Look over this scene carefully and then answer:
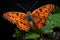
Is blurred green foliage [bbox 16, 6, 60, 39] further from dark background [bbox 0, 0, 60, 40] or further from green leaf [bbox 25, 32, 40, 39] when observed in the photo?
dark background [bbox 0, 0, 60, 40]

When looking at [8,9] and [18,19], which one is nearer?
[18,19]

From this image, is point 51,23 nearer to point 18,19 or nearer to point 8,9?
point 18,19

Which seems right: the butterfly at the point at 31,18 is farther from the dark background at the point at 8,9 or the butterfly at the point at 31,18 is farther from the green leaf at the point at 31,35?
the dark background at the point at 8,9

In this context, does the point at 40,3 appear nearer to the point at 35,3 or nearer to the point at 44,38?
the point at 35,3

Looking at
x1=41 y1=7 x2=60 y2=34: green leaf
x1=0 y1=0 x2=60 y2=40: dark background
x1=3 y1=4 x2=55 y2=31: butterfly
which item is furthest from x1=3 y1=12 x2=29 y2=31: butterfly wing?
x1=0 y1=0 x2=60 y2=40: dark background

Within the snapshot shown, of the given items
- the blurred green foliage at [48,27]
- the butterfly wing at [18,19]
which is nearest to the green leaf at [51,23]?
the blurred green foliage at [48,27]

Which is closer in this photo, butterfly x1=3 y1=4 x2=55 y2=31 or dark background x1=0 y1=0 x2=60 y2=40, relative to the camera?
butterfly x1=3 y1=4 x2=55 y2=31

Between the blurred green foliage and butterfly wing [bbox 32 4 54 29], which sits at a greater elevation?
butterfly wing [bbox 32 4 54 29]

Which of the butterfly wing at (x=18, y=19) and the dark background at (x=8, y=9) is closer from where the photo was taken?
the butterfly wing at (x=18, y=19)

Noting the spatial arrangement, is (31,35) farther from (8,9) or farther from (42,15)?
(8,9)

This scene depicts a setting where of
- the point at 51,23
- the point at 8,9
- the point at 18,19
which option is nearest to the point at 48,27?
the point at 51,23

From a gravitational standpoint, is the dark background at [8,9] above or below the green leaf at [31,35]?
above

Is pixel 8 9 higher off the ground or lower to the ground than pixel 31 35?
higher
